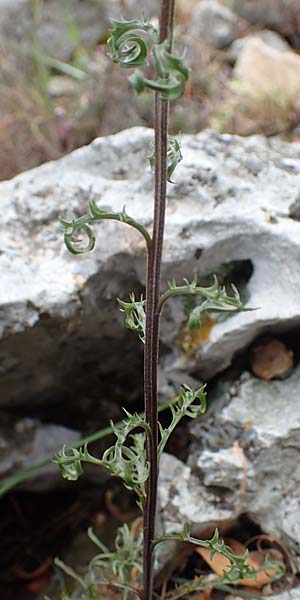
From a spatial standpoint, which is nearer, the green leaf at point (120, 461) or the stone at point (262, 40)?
the green leaf at point (120, 461)

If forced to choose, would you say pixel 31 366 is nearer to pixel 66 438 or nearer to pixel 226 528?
pixel 66 438

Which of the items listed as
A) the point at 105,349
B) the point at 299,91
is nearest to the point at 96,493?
the point at 105,349

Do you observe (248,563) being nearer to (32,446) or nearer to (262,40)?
(32,446)

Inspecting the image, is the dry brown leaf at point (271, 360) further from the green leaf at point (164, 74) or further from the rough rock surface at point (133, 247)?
the green leaf at point (164, 74)

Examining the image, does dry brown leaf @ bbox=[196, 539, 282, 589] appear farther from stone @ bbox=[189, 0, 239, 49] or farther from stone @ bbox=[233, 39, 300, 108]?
stone @ bbox=[189, 0, 239, 49]

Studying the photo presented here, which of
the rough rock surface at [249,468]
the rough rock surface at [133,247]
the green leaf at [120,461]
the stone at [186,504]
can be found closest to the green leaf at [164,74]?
the green leaf at [120,461]

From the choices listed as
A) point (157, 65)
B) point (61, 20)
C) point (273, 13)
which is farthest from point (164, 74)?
point (61, 20)
